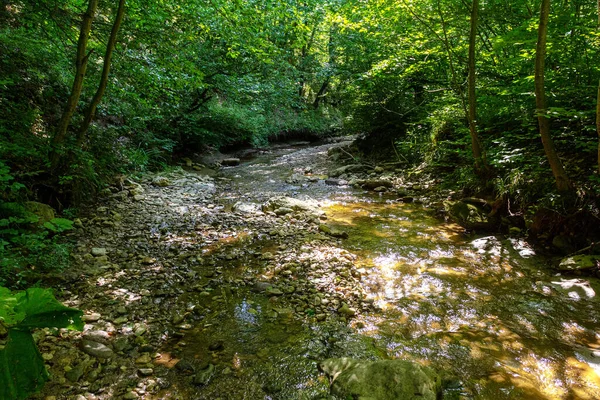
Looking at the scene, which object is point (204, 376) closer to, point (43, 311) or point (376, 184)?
point (43, 311)

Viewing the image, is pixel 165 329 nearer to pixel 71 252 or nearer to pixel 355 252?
pixel 71 252

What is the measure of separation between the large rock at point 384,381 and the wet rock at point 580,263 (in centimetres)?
300

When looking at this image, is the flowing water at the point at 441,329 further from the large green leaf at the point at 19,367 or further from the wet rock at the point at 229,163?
the wet rock at the point at 229,163

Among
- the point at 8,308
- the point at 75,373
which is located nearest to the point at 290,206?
the point at 75,373

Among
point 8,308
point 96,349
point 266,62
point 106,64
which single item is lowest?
point 96,349

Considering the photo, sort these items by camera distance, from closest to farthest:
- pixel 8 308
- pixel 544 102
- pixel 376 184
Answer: pixel 8 308 → pixel 544 102 → pixel 376 184

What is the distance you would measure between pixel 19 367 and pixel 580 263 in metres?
5.63

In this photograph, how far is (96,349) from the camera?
2811 mm

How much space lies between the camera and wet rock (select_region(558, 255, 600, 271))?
4.26m

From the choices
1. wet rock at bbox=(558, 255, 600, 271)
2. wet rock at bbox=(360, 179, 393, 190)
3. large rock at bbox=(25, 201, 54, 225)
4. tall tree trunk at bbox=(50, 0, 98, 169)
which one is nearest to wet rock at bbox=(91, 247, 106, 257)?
large rock at bbox=(25, 201, 54, 225)

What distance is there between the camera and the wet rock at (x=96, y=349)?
2.77 metres

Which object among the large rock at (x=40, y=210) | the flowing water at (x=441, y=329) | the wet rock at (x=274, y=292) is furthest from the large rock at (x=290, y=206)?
the large rock at (x=40, y=210)

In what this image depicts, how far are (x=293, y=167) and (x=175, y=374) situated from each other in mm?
10507

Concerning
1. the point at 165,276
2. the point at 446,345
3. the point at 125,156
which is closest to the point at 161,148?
the point at 125,156
